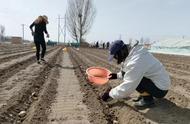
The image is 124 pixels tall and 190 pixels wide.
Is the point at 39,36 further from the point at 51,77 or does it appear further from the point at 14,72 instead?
the point at 51,77

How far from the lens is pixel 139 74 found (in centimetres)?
562

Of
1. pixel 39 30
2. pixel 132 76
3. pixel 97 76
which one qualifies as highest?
pixel 39 30

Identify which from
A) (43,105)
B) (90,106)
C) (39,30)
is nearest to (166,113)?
(90,106)

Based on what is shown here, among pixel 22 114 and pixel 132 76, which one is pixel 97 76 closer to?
pixel 132 76

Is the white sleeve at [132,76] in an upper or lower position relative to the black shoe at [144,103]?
upper

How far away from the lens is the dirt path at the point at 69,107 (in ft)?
17.6

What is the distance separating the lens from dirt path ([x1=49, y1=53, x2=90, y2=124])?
5.38m

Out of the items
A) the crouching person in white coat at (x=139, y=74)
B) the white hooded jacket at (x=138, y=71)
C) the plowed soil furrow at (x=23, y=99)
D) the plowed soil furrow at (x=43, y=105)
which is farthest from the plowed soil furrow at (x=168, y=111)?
the plowed soil furrow at (x=23, y=99)

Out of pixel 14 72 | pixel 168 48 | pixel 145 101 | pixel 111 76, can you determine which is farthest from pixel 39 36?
pixel 168 48

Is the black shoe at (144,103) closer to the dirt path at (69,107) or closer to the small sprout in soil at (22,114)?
the dirt path at (69,107)

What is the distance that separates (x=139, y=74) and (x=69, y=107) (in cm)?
130

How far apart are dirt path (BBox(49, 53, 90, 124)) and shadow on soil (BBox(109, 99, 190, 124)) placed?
2.20ft

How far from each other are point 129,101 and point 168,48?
32872 mm

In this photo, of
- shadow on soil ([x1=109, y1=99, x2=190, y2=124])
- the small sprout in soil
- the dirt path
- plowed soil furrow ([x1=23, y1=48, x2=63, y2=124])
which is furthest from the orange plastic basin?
the small sprout in soil
